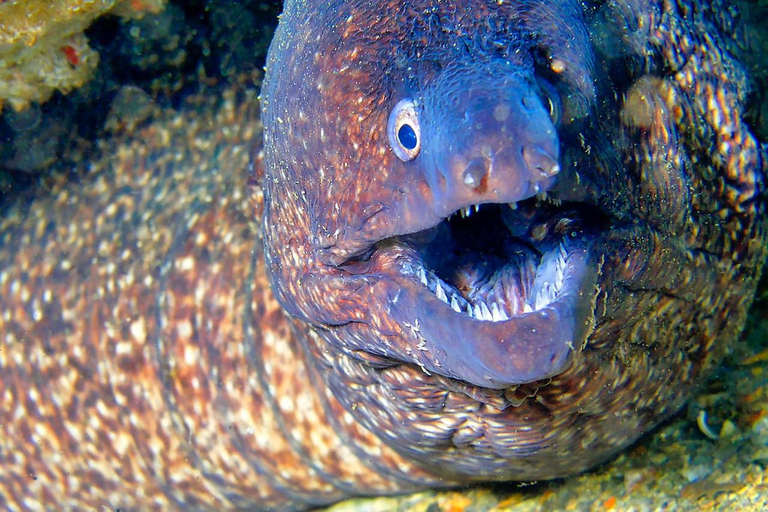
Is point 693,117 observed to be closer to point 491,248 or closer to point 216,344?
point 491,248

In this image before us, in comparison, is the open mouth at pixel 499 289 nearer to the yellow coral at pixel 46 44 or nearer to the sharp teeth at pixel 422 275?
the sharp teeth at pixel 422 275

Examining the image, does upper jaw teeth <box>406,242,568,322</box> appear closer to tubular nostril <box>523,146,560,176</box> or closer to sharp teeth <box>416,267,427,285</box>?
sharp teeth <box>416,267,427,285</box>

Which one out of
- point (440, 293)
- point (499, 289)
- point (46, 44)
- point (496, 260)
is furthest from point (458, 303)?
point (46, 44)

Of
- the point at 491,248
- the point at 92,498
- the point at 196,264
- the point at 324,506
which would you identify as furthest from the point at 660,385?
the point at 92,498

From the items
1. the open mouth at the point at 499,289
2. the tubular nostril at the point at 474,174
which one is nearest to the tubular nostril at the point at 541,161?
the tubular nostril at the point at 474,174

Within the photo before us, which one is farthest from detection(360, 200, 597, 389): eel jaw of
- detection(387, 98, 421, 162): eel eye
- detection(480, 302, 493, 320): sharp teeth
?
detection(387, 98, 421, 162): eel eye

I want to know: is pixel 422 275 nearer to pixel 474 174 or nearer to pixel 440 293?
pixel 440 293
